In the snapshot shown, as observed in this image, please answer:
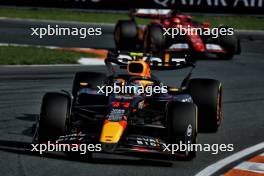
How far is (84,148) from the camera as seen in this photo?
33.3ft

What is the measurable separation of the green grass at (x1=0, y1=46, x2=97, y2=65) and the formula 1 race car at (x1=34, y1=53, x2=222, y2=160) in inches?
374

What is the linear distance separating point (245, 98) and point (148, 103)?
5.02 meters

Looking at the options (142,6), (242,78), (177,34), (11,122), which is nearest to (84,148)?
(11,122)

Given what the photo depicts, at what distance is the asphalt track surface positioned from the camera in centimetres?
991

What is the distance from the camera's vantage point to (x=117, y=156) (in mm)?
10625

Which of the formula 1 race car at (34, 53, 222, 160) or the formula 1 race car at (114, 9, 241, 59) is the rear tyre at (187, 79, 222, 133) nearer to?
the formula 1 race car at (34, 53, 222, 160)

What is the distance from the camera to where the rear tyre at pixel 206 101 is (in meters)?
12.4

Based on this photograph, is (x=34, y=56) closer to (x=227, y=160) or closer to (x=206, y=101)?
(x=206, y=101)

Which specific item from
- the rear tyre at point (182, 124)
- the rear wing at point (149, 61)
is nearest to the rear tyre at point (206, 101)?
the rear wing at point (149, 61)

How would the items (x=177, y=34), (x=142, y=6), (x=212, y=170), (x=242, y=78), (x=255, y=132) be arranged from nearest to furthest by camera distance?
1. (x=212, y=170)
2. (x=255, y=132)
3. (x=242, y=78)
4. (x=177, y=34)
5. (x=142, y=6)

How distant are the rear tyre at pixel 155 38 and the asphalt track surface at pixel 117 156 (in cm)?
144

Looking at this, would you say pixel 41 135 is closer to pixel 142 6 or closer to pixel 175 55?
pixel 175 55

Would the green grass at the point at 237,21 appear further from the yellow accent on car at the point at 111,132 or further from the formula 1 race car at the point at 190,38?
the yellow accent on car at the point at 111,132

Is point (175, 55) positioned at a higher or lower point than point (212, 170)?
higher
